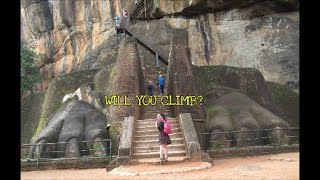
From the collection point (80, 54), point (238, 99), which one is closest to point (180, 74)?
point (238, 99)

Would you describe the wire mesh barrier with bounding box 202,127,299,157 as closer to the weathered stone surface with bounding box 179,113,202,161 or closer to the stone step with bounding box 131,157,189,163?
the weathered stone surface with bounding box 179,113,202,161

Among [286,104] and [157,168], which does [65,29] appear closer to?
[286,104]

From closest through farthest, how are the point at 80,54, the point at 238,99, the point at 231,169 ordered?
the point at 231,169, the point at 238,99, the point at 80,54

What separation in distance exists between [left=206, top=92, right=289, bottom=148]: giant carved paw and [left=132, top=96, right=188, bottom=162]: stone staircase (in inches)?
Answer: 61.5

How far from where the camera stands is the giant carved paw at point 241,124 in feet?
52.8

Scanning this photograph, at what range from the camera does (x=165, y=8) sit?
29.3m

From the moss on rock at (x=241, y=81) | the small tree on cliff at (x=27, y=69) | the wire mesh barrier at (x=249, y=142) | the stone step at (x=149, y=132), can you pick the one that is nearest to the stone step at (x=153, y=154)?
the stone step at (x=149, y=132)

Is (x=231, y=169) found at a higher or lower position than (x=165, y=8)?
lower

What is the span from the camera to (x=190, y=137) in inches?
513

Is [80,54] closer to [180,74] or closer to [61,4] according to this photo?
[61,4]

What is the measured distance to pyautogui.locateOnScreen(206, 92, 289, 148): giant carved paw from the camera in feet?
52.8

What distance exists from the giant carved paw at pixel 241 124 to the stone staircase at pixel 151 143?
1.56 metres

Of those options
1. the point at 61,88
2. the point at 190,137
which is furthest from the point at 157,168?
the point at 61,88
